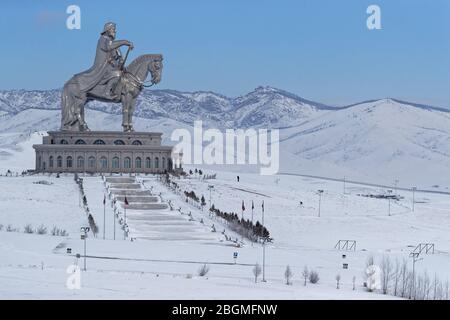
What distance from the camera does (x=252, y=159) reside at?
95812mm

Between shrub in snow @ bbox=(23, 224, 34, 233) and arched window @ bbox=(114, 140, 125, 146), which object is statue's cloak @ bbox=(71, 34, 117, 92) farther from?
shrub in snow @ bbox=(23, 224, 34, 233)

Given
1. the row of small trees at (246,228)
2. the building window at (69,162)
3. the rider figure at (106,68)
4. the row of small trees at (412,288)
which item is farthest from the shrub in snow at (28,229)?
the rider figure at (106,68)

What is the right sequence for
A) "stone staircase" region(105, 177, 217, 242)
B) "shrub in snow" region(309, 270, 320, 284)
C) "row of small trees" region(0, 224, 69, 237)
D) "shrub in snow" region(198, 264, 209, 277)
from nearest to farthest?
"shrub in snow" region(309, 270, 320, 284) → "shrub in snow" region(198, 264, 209, 277) → "row of small trees" region(0, 224, 69, 237) → "stone staircase" region(105, 177, 217, 242)

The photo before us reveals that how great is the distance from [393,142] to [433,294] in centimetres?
9240

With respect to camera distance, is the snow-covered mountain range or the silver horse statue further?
the snow-covered mountain range

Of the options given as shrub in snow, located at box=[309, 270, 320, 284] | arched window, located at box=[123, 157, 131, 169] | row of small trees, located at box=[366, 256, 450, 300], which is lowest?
row of small trees, located at box=[366, 256, 450, 300]

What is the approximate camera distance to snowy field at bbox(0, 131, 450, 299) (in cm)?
2183

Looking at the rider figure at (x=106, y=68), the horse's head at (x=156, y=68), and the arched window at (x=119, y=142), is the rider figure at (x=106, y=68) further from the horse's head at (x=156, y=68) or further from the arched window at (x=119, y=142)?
the arched window at (x=119, y=142)

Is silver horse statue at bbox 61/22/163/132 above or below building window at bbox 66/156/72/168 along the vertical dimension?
above

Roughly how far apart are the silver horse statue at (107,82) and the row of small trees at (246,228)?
1782 centimetres

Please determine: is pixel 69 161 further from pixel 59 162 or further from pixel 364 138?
pixel 364 138

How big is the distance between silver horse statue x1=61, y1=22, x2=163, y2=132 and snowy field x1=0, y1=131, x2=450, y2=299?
5.35 m

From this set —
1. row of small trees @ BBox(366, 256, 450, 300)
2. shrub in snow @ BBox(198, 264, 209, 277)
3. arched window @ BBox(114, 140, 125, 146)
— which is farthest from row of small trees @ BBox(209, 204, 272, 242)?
arched window @ BBox(114, 140, 125, 146)

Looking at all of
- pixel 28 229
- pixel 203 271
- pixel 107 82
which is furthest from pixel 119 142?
pixel 203 271
